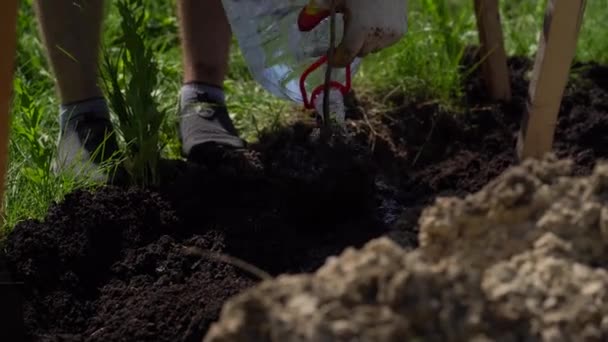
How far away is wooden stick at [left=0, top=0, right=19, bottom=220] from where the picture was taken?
59.8 inches

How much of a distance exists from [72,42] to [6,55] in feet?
3.68

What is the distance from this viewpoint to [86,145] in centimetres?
255

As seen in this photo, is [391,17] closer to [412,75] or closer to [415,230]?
[415,230]

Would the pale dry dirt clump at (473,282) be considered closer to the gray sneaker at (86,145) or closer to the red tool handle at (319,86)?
the red tool handle at (319,86)

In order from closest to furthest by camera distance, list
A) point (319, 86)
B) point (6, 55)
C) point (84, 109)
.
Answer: point (6, 55) → point (319, 86) → point (84, 109)

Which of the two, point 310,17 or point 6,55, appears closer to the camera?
point 6,55

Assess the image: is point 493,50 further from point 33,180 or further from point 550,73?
point 33,180

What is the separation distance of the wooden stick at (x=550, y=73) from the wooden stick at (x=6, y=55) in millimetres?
1196

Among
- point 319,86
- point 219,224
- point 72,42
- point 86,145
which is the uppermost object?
point 72,42

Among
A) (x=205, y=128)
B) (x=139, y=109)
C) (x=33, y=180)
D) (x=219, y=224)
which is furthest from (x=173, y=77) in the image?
(x=219, y=224)

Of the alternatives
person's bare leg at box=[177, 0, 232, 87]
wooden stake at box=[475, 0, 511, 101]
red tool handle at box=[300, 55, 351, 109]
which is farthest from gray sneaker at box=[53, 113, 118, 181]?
wooden stake at box=[475, 0, 511, 101]

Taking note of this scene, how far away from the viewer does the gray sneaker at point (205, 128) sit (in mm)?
2607

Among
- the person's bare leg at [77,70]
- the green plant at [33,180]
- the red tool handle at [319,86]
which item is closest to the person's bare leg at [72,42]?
the person's bare leg at [77,70]

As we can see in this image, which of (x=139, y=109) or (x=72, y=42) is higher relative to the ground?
(x=72, y=42)
